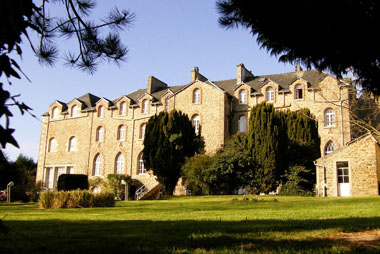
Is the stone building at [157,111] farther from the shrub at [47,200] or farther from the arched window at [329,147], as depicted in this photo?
the shrub at [47,200]

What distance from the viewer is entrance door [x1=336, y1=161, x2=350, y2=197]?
2375 centimetres

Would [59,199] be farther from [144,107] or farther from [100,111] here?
[100,111]

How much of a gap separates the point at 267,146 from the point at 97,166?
19460mm

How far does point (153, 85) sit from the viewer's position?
132 feet

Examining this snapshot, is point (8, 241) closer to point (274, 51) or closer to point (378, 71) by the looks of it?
point (274, 51)

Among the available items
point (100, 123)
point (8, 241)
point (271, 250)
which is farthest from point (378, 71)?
point (100, 123)

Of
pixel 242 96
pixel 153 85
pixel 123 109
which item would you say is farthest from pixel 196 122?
pixel 123 109

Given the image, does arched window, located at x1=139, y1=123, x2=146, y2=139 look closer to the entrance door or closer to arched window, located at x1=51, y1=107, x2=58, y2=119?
arched window, located at x1=51, y1=107, x2=58, y2=119

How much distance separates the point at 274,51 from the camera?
533cm

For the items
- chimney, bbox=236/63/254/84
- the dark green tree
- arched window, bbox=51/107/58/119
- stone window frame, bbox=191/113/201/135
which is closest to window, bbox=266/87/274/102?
chimney, bbox=236/63/254/84

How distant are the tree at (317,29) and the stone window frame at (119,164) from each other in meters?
33.0

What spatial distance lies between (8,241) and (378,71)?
5.60 metres

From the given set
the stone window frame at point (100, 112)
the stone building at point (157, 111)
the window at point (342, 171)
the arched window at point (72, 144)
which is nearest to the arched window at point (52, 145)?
the stone building at point (157, 111)

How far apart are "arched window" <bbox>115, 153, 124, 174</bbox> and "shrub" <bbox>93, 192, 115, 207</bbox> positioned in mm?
20641
